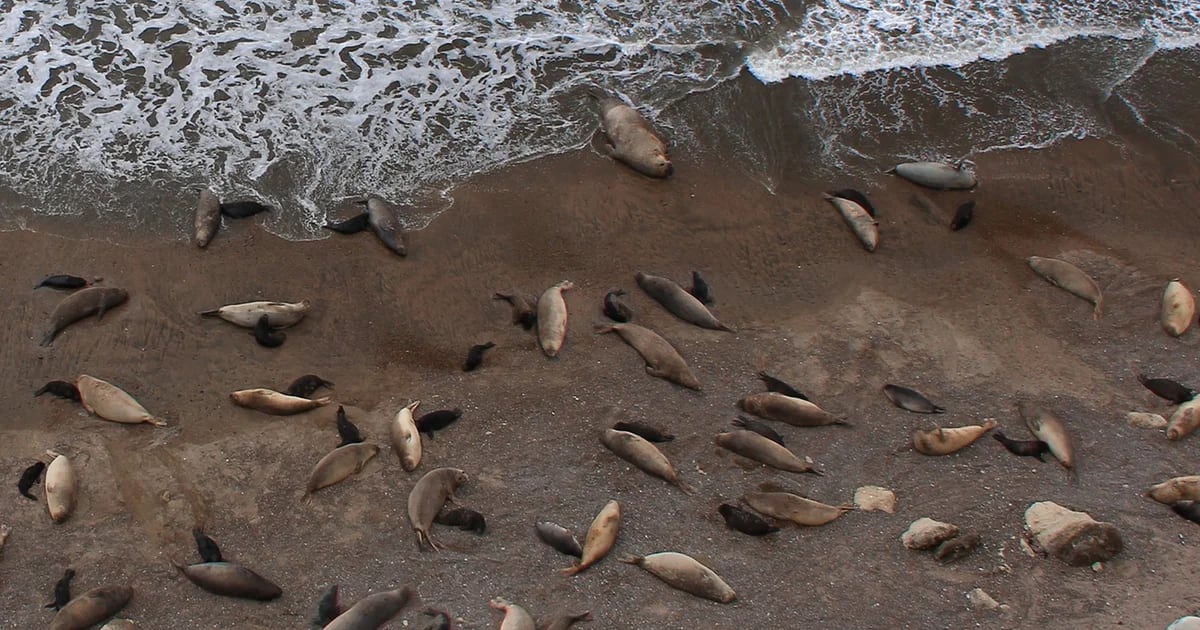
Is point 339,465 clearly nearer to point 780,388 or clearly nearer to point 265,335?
point 265,335

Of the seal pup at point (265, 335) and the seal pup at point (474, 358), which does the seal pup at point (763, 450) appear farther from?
the seal pup at point (265, 335)

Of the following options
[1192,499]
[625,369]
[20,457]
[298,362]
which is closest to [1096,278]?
[1192,499]

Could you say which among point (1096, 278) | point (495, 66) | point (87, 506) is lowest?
point (87, 506)

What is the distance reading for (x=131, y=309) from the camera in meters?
6.45

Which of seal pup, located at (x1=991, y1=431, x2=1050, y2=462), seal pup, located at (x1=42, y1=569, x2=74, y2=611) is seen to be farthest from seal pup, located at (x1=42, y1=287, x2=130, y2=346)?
seal pup, located at (x1=991, y1=431, x2=1050, y2=462)

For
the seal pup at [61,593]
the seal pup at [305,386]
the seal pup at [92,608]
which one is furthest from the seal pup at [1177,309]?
the seal pup at [61,593]

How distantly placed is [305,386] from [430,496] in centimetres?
118

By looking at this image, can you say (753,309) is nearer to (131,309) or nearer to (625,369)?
(625,369)

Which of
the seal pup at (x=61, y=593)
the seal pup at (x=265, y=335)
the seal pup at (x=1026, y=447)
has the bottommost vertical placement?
the seal pup at (x=61, y=593)

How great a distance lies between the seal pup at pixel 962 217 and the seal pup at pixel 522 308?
321 cm

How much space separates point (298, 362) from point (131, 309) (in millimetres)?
1148

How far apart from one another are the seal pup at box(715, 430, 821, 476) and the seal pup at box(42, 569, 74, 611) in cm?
344

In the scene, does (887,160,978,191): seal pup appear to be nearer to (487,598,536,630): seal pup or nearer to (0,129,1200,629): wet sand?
(0,129,1200,629): wet sand

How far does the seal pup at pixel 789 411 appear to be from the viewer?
19.9ft
